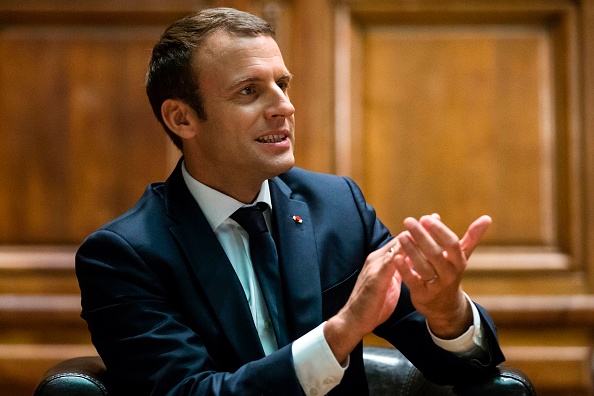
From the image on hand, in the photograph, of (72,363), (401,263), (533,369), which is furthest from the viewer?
(533,369)

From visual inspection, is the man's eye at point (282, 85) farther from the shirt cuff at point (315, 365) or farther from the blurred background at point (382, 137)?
the blurred background at point (382, 137)

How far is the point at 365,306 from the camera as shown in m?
1.71

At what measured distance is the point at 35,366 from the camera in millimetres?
3217

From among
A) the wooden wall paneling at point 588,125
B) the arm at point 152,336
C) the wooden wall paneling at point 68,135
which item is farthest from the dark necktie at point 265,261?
the wooden wall paneling at point 588,125

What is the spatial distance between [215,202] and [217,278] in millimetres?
216

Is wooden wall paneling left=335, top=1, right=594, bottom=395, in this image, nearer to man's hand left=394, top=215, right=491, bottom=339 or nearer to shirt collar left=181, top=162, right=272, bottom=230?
shirt collar left=181, top=162, right=272, bottom=230

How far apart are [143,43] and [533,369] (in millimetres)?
1912

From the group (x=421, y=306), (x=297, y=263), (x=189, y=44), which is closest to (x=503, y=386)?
(x=421, y=306)

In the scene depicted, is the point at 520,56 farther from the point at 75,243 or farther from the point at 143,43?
the point at 75,243

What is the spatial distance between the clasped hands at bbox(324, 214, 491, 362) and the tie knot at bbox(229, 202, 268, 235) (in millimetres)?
392

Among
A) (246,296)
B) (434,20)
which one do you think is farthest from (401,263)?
(434,20)

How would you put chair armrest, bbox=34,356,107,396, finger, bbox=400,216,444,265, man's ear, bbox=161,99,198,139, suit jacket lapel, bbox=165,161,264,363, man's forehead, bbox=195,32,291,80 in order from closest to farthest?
finger, bbox=400,216,444,265, chair armrest, bbox=34,356,107,396, suit jacket lapel, bbox=165,161,264,363, man's forehead, bbox=195,32,291,80, man's ear, bbox=161,99,198,139

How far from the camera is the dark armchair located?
1.82 metres

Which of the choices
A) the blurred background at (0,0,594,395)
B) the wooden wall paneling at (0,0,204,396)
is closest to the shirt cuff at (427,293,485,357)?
the blurred background at (0,0,594,395)
